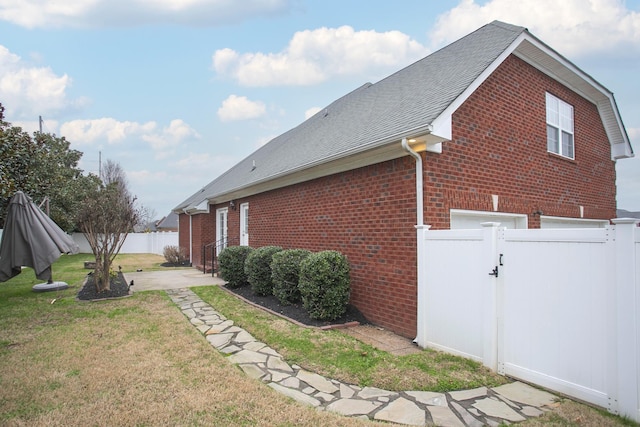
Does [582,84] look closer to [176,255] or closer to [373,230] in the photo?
[373,230]

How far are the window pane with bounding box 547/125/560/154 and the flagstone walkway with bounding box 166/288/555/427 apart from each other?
6580 millimetres

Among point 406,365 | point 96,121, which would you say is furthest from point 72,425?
point 96,121

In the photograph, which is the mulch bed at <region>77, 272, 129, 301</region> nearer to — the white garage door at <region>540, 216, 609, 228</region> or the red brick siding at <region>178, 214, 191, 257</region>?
the red brick siding at <region>178, 214, 191, 257</region>

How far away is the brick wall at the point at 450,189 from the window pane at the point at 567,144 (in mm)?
246

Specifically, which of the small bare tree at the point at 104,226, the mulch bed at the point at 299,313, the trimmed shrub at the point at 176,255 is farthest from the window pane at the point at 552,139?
the trimmed shrub at the point at 176,255

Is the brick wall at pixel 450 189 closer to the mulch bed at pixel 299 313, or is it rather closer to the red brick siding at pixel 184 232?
the mulch bed at pixel 299 313

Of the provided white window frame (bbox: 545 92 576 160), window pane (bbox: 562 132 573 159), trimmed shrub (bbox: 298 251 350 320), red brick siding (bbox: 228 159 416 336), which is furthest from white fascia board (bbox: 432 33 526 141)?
window pane (bbox: 562 132 573 159)

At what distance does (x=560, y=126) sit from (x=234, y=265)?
356 inches

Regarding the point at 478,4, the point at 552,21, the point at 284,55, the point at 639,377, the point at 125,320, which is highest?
the point at 284,55

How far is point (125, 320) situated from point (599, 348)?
7086 millimetres

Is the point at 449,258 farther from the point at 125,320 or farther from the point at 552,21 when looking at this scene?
the point at 552,21

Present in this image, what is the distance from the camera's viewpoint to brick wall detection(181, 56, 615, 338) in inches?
234

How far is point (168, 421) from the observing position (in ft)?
10.4

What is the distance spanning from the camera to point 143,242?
30.8m
